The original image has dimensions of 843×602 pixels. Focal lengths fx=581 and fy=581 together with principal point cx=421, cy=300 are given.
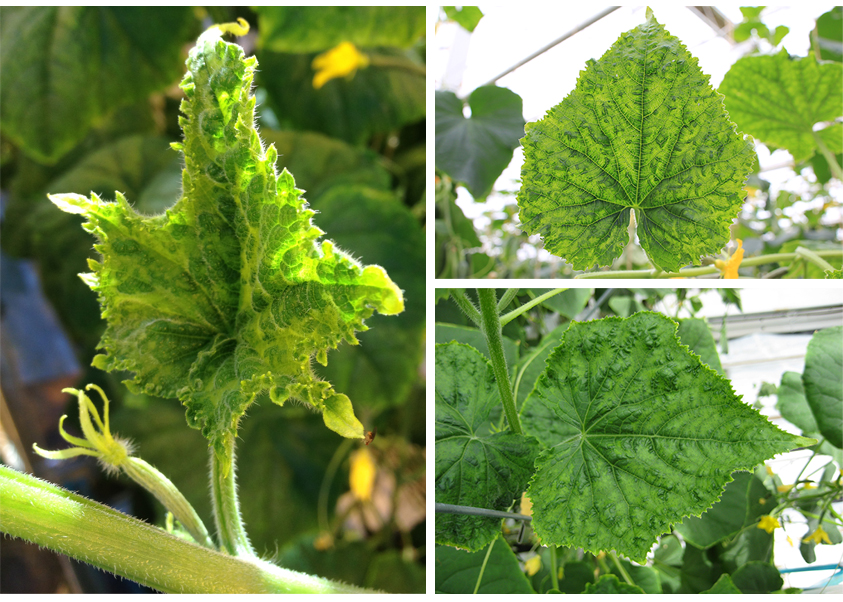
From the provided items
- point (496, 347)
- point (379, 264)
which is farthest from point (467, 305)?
point (379, 264)

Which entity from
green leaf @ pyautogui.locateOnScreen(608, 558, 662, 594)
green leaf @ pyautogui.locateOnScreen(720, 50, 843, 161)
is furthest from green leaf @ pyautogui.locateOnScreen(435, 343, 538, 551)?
green leaf @ pyautogui.locateOnScreen(720, 50, 843, 161)

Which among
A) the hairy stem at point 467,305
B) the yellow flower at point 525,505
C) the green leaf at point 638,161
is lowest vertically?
the yellow flower at point 525,505

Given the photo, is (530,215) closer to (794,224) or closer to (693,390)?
(693,390)

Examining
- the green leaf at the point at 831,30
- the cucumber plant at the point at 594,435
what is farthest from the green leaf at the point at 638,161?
the green leaf at the point at 831,30

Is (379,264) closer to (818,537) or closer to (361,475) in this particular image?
(361,475)

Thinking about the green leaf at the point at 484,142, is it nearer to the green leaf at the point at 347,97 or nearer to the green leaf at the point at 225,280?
the green leaf at the point at 225,280
